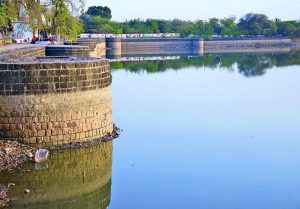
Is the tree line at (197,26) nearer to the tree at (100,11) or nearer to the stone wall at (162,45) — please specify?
the tree at (100,11)

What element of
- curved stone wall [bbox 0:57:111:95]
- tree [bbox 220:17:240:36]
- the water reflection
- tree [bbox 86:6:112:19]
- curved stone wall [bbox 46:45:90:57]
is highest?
tree [bbox 86:6:112:19]

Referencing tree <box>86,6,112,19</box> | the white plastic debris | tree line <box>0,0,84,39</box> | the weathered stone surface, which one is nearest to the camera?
the white plastic debris

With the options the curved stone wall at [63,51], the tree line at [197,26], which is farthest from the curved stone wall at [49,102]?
the tree line at [197,26]

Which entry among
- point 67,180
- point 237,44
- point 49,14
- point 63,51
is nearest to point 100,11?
point 237,44

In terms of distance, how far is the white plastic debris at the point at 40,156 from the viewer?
13789 millimetres

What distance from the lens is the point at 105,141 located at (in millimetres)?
15953

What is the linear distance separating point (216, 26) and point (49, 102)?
111m

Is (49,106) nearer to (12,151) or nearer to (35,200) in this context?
(12,151)

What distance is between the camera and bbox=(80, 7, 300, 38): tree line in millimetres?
113500

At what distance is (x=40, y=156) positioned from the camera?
13.8 m

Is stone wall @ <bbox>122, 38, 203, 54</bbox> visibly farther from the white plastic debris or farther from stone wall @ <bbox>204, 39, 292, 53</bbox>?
the white plastic debris

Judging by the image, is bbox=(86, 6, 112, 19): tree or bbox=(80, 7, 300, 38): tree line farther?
bbox=(86, 6, 112, 19): tree

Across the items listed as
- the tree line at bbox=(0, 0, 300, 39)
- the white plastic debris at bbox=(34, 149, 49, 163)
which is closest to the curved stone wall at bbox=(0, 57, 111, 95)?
the white plastic debris at bbox=(34, 149, 49, 163)

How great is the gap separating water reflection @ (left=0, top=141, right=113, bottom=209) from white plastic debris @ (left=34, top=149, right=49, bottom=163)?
202 mm
